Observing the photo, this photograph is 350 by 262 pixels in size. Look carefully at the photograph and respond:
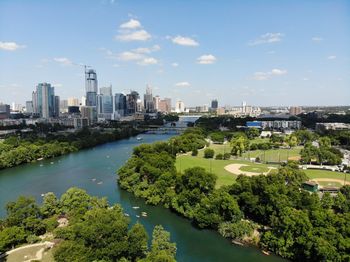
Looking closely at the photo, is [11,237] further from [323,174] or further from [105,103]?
[105,103]

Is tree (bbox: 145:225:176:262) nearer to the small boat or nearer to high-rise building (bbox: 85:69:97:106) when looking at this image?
the small boat

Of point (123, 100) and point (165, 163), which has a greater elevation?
point (123, 100)

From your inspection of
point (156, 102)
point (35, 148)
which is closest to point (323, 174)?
point (35, 148)

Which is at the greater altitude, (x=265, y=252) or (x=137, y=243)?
(x=137, y=243)

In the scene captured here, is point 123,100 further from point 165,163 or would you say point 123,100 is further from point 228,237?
point 228,237

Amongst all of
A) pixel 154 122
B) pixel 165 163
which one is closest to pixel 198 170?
pixel 165 163

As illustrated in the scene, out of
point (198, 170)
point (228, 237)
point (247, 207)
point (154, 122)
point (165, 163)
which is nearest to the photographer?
point (228, 237)

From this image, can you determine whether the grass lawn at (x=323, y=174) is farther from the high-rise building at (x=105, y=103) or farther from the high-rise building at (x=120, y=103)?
the high-rise building at (x=105, y=103)

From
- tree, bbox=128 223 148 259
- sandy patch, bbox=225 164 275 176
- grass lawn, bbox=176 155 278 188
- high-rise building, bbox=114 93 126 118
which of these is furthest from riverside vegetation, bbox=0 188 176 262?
high-rise building, bbox=114 93 126 118
